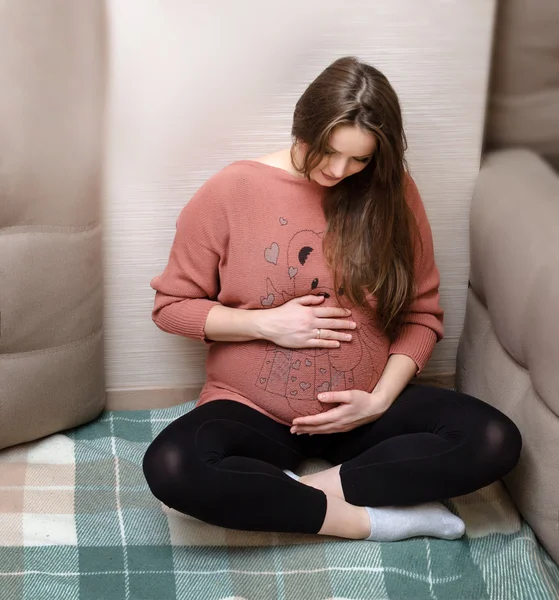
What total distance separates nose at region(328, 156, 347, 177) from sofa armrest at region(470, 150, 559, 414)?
0.32 metres

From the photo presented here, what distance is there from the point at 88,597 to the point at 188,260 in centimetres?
54

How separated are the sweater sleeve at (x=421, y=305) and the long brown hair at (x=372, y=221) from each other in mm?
25

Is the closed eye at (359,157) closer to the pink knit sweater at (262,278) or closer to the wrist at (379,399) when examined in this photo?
the pink knit sweater at (262,278)

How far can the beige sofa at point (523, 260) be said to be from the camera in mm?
1229

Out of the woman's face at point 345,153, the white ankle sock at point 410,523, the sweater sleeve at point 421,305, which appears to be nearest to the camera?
the woman's face at point 345,153

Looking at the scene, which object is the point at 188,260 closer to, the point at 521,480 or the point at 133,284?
the point at 133,284

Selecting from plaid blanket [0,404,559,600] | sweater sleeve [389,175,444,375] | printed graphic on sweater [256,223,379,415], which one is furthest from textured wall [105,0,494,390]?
plaid blanket [0,404,559,600]

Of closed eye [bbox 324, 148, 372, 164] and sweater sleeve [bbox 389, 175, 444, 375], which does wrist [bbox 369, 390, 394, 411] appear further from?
closed eye [bbox 324, 148, 372, 164]

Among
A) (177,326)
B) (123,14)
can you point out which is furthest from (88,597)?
(123,14)

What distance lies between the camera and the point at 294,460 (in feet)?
4.50

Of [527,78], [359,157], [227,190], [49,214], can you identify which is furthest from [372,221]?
[49,214]

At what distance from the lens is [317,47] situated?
1384mm

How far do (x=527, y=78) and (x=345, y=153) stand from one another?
18.0 inches

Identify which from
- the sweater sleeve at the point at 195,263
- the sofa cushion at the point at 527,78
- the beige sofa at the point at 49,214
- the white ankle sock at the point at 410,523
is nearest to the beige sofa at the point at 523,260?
the sofa cushion at the point at 527,78
